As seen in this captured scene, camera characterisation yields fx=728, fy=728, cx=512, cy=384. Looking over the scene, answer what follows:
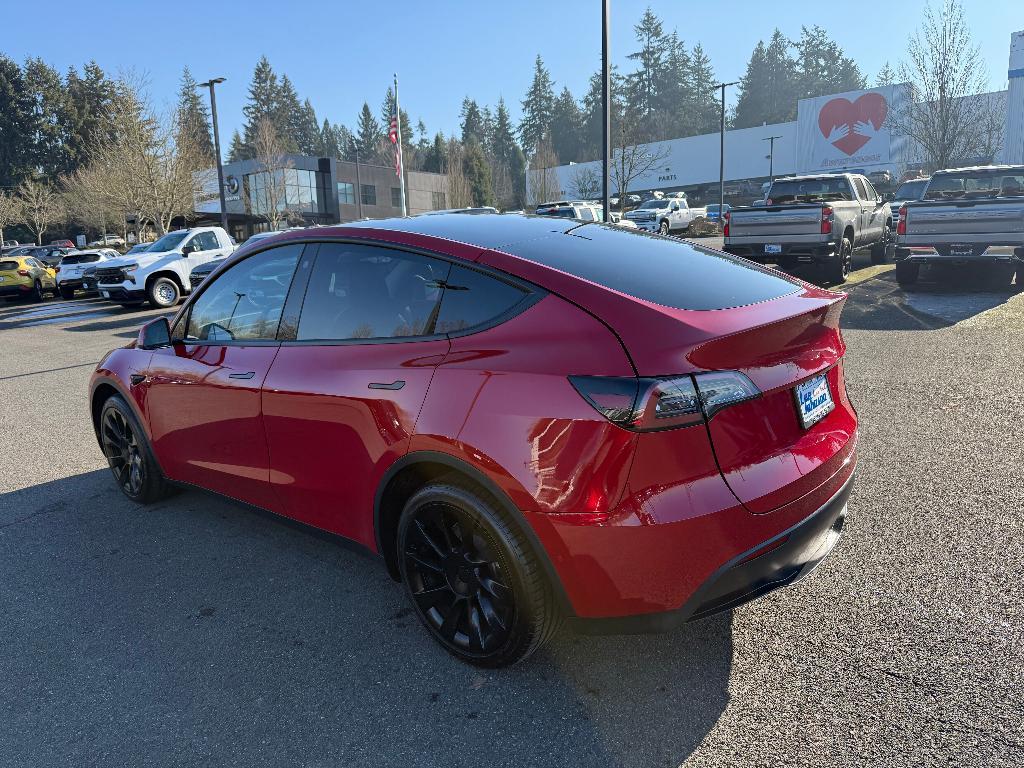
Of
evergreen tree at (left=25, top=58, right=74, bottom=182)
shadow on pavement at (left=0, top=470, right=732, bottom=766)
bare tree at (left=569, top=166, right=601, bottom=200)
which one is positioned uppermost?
evergreen tree at (left=25, top=58, right=74, bottom=182)

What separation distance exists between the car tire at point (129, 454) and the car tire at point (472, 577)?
7.46ft

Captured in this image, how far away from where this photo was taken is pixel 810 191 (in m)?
15.6

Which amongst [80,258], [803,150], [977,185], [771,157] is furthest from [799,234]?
[803,150]

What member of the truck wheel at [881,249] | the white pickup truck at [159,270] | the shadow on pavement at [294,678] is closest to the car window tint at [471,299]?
the shadow on pavement at [294,678]

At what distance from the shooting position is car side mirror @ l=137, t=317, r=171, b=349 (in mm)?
4156

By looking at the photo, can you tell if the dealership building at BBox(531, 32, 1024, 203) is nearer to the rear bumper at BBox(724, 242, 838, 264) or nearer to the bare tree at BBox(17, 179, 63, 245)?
the rear bumper at BBox(724, 242, 838, 264)

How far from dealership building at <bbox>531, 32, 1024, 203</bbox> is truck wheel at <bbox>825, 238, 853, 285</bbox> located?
41.7 meters

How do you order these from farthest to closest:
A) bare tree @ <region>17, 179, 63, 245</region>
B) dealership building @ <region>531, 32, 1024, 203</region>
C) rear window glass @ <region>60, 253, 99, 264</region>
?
dealership building @ <region>531, 32, 1024, 203</region> → bare tree @ <region>17, 179, 63, 245</region> → rear window glass @ <region>60, 253, 99, 264</region>

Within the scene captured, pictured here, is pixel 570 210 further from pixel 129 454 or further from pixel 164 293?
pixel 129 454

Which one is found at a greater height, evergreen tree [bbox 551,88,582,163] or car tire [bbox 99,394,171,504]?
evergreen tree [bbox 551,88,582,163]

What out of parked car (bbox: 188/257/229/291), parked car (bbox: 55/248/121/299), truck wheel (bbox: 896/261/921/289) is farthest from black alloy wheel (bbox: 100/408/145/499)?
parked car (bbox: 55/248/121/299)

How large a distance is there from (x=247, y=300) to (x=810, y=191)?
14.7 metres

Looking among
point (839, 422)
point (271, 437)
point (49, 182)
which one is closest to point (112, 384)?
point (271, 437)

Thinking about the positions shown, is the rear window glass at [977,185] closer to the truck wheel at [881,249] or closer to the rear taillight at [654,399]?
the truck wheel at [881,249]
